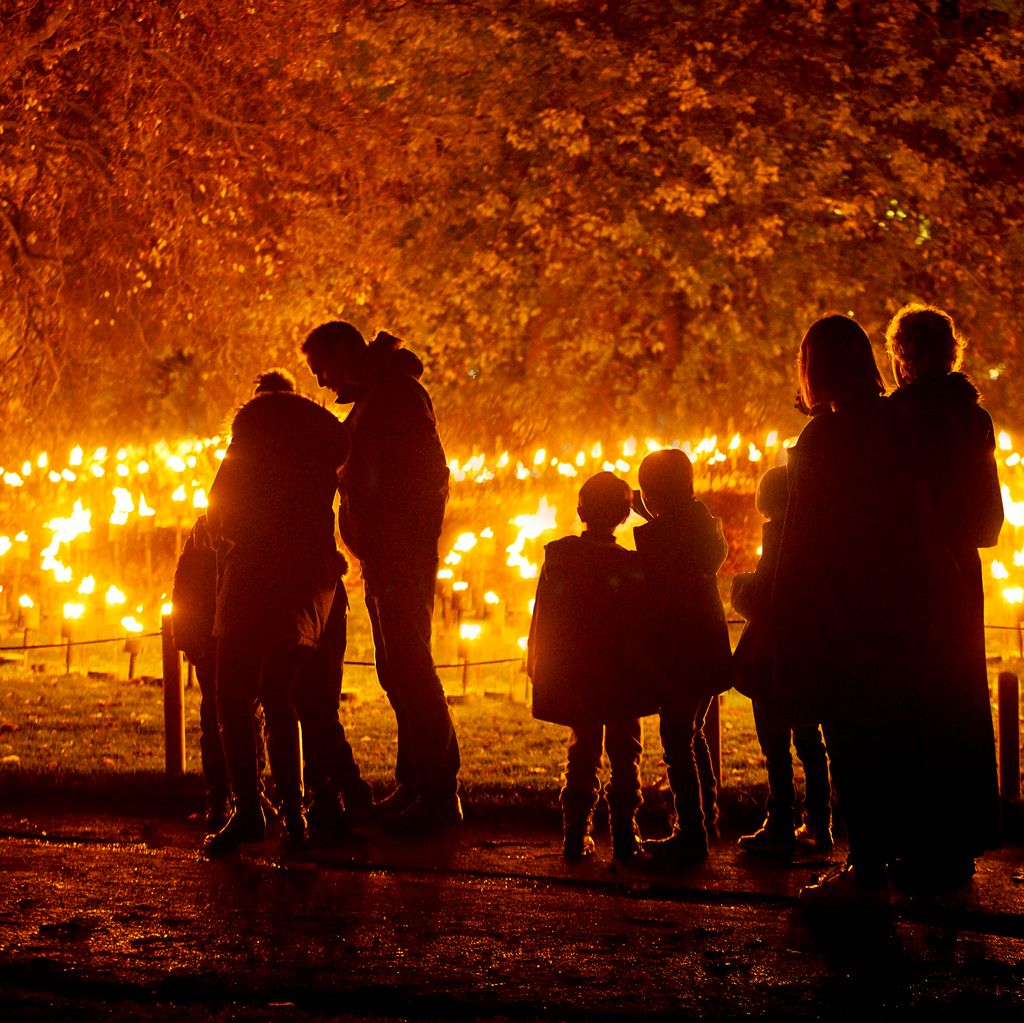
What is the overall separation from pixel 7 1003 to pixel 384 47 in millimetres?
15313

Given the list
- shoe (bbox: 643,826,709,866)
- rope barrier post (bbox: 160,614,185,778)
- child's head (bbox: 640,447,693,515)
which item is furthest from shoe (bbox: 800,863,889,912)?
rope barrier post (bbox: 160,614,185,778)

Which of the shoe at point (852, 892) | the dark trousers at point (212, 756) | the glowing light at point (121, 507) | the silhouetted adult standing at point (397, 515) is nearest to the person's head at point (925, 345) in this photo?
the shoe at point (852, 892)

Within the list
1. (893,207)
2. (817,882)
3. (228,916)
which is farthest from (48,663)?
(893,207)

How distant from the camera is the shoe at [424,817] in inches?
249

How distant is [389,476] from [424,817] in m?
1.53

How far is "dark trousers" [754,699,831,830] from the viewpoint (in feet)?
19.4

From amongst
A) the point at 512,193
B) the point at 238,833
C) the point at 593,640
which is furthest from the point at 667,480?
the point at 512,193

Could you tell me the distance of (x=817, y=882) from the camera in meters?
5.20

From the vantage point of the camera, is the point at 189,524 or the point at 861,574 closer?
the point at 861,574

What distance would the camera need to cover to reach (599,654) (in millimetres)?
5793

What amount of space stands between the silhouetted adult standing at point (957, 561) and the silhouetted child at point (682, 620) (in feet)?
3.49

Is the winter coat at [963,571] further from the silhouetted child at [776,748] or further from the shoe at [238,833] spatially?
the shoe at [238,833]

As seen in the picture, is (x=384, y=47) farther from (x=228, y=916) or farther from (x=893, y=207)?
(x=228, y=916)

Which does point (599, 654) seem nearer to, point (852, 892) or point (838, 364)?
point (852, 892)
